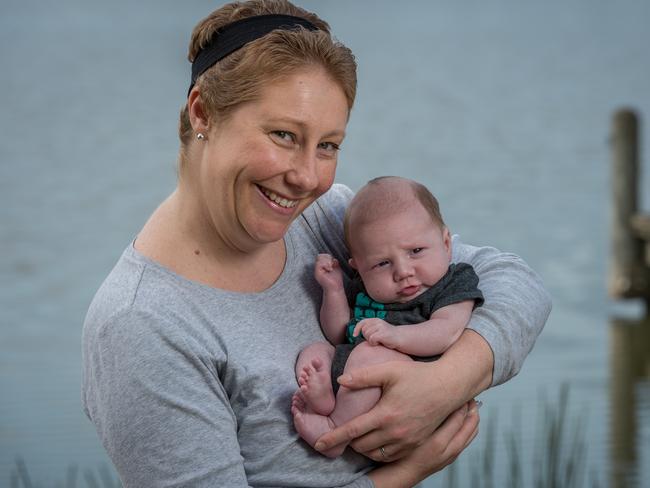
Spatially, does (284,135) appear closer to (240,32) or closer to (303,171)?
(303,171)

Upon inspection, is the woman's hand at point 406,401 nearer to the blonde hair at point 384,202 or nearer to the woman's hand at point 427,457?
the woman's hand at point 427,457

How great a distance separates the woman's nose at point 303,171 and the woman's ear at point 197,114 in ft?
0.59

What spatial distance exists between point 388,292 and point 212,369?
431 millimetres

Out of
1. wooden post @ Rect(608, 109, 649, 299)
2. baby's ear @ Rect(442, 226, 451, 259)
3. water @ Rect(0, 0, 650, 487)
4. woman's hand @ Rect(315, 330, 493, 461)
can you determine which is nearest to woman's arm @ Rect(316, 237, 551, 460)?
woman's hand @ Rect(315, 330, 493, 461)

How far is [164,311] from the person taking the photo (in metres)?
1.94

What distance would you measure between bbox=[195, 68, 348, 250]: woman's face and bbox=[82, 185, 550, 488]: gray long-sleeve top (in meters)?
0.16

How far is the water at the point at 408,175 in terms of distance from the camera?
669cm

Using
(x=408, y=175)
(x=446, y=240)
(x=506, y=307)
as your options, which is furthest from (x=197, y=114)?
(x=408, y=175)

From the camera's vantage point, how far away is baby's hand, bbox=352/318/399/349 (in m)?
2.10

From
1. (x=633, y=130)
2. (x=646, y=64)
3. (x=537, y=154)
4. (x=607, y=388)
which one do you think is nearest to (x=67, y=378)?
(x=607, y=388)

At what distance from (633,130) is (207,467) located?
7.85 m

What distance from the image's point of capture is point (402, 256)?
220 centimetres

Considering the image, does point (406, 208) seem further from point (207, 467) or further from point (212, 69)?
point (207, 467)

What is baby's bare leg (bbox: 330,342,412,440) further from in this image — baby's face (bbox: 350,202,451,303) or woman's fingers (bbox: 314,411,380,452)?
baby's face (bbox: 350,202,451,303)
